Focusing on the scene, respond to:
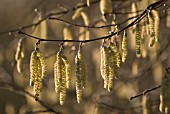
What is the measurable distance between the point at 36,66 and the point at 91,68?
4.45 meters

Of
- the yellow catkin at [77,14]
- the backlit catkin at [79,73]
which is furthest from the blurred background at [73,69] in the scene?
the backlit catkin at [79,73]

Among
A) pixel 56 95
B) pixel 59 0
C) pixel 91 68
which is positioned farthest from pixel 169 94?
pixel 59 0

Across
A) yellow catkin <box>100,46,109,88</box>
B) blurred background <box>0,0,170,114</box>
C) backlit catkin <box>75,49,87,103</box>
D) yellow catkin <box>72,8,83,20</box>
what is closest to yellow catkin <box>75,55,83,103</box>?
backlit catkin <box>75,49,87,103</box>

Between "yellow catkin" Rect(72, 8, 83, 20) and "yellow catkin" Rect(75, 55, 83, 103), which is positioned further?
"yellow catkin" Rect(72, 8, 83, 20)

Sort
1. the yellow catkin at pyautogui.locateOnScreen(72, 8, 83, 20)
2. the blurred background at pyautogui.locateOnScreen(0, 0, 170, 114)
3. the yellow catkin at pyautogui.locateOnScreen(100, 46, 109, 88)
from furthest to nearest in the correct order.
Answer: the blurred background at pyautogui.locateOnScreen(0, 0, 170, 114), the yellow catkin at pyautogui.locateOnScreen(72, 8, 83, 20), the yellow catkin at pyautogui.locateOnScreen(100, 46, 109, 88)

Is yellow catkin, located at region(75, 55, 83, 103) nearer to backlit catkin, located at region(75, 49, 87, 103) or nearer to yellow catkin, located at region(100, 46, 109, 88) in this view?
backlit catkin, located at region(75, 49, 87, 103)

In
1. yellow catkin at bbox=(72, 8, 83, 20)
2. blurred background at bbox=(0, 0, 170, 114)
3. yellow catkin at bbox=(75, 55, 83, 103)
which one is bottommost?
yellow catkin at bbox=(75, 55, 83, 103)

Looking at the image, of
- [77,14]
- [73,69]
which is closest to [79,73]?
Result: [77,14]

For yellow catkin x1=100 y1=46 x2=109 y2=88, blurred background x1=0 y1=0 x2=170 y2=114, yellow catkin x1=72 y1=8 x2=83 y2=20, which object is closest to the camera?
yellow catkin x1=100 y1=46 x2=109 y2=88

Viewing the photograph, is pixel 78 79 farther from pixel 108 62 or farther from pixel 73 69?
pixel 73 69

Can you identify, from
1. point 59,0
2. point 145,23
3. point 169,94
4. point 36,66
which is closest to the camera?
point 36,66

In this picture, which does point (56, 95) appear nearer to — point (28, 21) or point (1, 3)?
point (28, 21)

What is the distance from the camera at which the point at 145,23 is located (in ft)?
8.29

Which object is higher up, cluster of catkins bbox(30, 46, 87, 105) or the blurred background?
the blurred background
